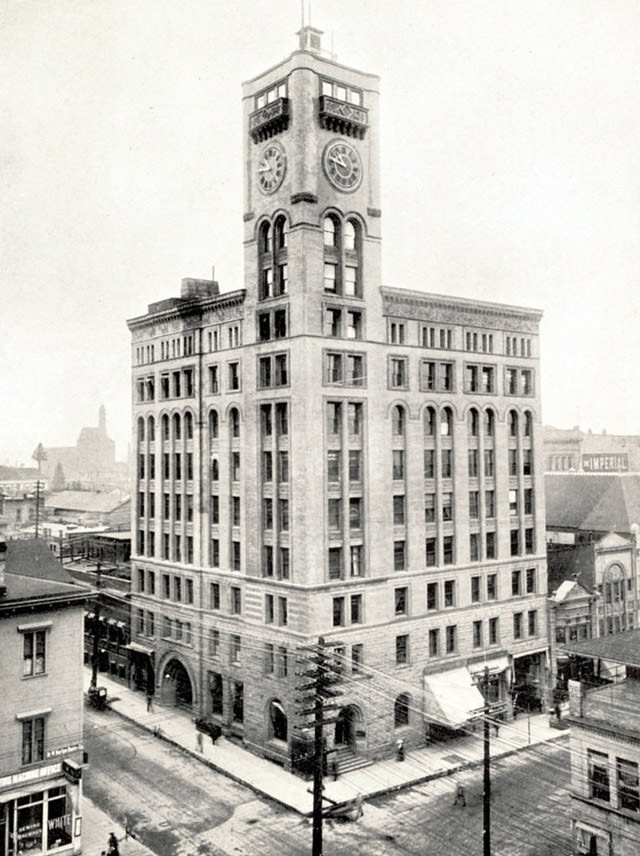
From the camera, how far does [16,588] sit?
3553 centimetres

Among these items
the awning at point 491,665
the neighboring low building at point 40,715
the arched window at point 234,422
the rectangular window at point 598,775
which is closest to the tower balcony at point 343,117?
the arched window at point 234,422

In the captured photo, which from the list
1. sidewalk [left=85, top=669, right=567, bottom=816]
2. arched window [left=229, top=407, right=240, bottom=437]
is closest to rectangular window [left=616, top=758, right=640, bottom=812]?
sidewalk [left=85, top=669, right=567, bottom=816]

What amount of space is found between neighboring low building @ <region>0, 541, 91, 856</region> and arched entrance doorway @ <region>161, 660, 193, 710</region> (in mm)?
21320

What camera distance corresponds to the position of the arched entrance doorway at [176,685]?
186 ft

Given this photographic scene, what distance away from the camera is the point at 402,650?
49281mm

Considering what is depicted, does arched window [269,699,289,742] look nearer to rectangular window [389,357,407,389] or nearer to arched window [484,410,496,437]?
rectangular window [389,357,407,389]

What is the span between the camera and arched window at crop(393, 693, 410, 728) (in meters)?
48.2

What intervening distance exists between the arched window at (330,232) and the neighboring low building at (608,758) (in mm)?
27959

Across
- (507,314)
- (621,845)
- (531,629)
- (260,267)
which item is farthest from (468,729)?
(260,267)

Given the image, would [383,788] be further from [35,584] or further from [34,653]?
[35,584]

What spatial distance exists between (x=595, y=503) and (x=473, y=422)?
23701 mm

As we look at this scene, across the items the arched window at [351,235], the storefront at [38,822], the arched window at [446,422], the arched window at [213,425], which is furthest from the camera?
the arched window at [213,425]

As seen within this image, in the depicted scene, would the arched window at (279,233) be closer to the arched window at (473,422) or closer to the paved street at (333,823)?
the arched window at (473,422)

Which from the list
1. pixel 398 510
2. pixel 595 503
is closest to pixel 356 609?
pixel 398 510
